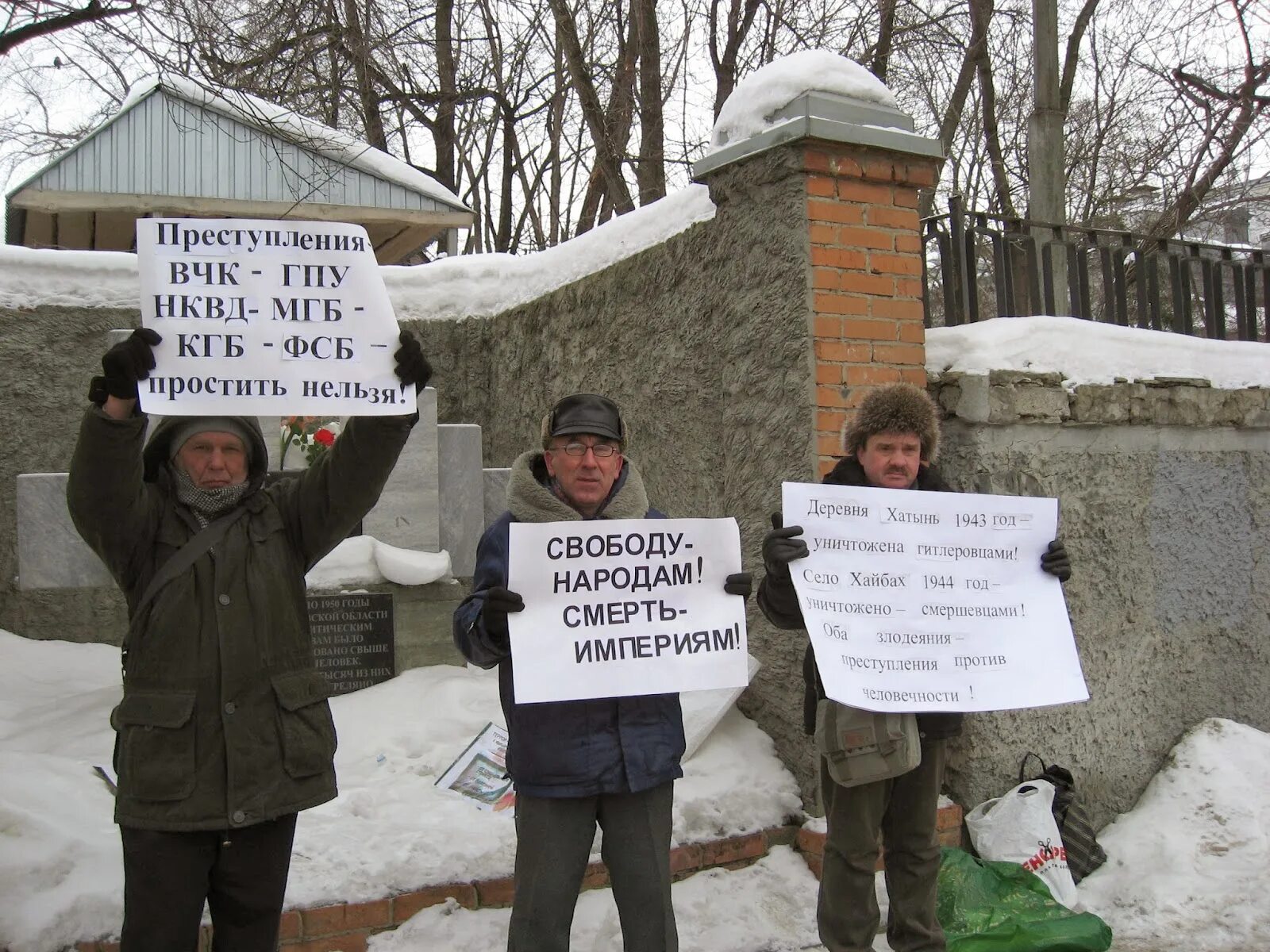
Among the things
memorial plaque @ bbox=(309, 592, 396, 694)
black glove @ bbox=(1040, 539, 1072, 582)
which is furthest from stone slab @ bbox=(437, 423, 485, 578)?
black glove @ bbox=(1040, 539, 1072, 582)

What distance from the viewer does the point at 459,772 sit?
394 cm

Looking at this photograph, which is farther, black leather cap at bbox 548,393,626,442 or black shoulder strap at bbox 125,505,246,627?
black leather cap at bbox 548,393,626,442

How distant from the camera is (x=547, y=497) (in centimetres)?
261

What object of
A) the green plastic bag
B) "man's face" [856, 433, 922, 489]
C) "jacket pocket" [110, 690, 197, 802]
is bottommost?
the green plastic bag

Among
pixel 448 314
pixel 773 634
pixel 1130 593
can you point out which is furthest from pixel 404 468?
pixel 1130 593

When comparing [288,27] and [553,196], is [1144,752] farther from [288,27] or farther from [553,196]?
[553,196]

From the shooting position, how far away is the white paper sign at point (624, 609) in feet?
8.18

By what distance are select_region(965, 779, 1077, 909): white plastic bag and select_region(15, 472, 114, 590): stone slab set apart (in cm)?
369

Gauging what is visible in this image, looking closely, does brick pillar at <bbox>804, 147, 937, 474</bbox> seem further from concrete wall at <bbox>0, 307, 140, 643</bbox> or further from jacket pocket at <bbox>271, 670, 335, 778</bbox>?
concrete wall at <bbox>0, 307, 140, 643</bbox>

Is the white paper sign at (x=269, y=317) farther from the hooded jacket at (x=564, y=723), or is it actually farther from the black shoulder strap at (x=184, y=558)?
the hooded jacket at (x=564, y=723)

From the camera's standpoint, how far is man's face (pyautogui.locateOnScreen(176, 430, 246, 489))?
8.04 ft

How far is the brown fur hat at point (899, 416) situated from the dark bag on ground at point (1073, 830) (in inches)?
68.2

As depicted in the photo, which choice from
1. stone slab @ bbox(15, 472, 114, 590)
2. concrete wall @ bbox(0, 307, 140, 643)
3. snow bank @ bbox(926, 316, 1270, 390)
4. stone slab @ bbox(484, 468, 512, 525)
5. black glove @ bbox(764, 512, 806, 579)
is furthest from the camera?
concrete wall @ bbox(0, 307, 140, 643)

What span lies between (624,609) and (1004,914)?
1.88m
